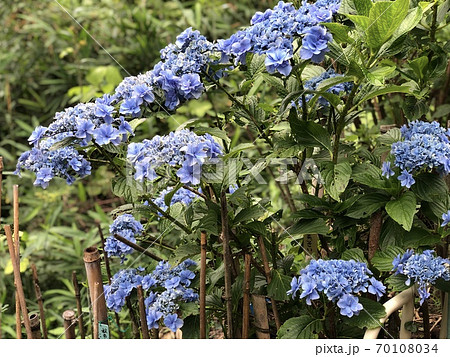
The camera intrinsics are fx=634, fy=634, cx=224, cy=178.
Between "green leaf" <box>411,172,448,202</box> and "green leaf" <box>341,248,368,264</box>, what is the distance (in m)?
0.17

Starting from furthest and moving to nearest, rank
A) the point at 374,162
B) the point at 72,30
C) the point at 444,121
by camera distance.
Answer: the point at 72,30 < the point at 444,121 < the point at 374,162

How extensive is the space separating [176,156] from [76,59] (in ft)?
10.1

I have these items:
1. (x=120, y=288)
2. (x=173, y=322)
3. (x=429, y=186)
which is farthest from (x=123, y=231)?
(x=429, y=186)

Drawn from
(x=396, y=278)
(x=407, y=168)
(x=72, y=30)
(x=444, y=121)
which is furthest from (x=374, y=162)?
(x=72, y=30)

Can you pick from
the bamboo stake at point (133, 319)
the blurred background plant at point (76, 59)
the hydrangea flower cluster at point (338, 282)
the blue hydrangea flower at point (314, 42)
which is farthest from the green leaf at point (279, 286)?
the blurred background plant at point (76, 59)

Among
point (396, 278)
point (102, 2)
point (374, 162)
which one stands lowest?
point (396, 278)

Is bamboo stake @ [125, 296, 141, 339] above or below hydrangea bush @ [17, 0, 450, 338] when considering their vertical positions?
below

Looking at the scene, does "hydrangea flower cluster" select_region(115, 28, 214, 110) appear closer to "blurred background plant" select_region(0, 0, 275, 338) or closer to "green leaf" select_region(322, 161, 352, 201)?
"green leaf" select_region(322, 161, 352, 201)

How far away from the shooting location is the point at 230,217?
4.60 ft

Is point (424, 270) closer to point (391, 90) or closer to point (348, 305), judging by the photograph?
point (348, 305)

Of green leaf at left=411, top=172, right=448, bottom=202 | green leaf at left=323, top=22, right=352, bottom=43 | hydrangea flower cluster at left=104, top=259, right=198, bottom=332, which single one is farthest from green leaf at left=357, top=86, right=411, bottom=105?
hydrangea flower cluster at left=104, top=259, right=198, bottom=332

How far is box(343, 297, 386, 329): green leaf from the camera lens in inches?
49.5
